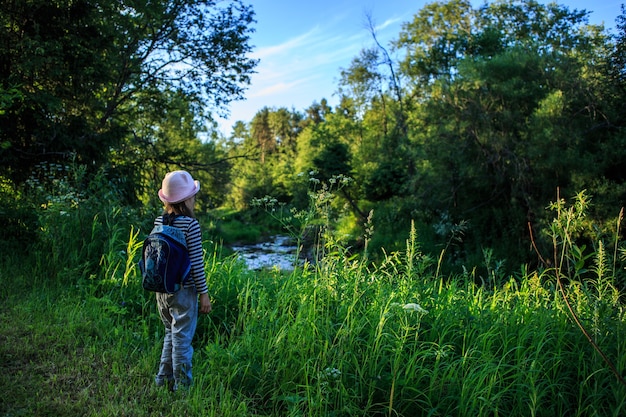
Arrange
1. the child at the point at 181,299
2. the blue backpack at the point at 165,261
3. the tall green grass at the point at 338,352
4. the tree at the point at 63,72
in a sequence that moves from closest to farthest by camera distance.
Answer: the tall green grass at the point at 338,352 < the blue backpack at the point at 165,261 < the child at the point at 181,299 < the tree at the point at 63,72

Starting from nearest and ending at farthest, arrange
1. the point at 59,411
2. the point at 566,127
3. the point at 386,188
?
1. the point at 59,411
2. the point at 566,127
3. the point at 386,188

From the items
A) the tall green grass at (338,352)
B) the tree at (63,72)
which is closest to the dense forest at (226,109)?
the tree at (63,72)

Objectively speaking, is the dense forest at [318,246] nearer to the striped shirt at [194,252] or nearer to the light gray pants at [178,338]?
the light gray pants at [178,338]

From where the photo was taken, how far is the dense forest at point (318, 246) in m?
2.89

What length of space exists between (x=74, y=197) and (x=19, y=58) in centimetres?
335

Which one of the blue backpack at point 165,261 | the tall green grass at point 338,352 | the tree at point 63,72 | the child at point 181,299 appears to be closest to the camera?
the tall green grass at point 338,352

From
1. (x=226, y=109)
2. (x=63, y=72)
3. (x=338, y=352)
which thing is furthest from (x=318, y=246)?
(x=226, y=109)

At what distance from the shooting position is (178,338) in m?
3.08

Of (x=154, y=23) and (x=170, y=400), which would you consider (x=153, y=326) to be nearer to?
(x=170, y=400)

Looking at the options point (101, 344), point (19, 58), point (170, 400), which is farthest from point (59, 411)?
point (19, 58)

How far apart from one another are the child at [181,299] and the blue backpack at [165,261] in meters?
0.08

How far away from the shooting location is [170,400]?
2.84 metres

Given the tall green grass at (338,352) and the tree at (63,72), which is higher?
the tree at (63,72)

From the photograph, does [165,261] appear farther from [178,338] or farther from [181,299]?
[178,338]
